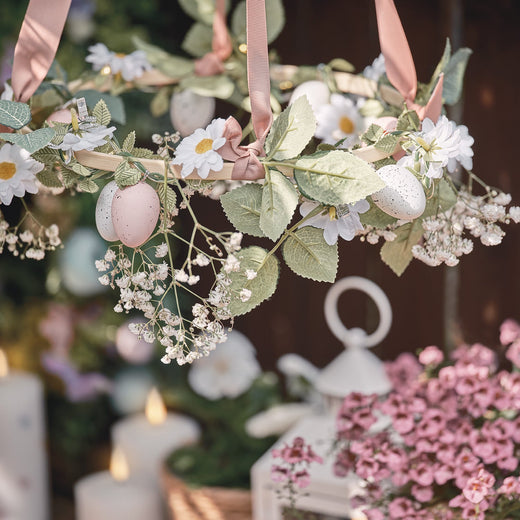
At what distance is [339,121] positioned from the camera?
765 millimetres

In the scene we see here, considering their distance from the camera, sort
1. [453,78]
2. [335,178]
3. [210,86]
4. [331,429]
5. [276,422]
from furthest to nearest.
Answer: [276,422] → [331,429] → [210,86] → [453,78] → [335,178]

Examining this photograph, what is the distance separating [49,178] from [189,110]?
1.12 feet

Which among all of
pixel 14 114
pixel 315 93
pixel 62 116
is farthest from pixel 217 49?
pixel 14 114

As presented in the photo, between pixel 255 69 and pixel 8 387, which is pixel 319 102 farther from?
pixel 8 387

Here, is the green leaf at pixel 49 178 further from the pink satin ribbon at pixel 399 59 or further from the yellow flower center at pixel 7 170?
the pink satin ribbon at pixel 399 59

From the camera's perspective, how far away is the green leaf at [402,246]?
582mm

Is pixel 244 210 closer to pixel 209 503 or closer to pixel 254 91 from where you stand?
pixel 254 91

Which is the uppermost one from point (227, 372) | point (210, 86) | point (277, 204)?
point (210, 86)

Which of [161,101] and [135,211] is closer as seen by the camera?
[135,211]

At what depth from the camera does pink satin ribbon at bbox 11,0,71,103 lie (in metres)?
0.55

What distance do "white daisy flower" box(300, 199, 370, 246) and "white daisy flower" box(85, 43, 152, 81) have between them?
40 centimetres

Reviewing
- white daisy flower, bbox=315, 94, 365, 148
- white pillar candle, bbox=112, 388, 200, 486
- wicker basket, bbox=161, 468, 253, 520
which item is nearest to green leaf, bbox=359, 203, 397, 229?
white daisy flower, bbox=315, 94, 365, 148

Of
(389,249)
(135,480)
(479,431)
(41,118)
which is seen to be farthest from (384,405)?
(135,480)

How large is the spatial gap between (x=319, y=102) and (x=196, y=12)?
226mm
